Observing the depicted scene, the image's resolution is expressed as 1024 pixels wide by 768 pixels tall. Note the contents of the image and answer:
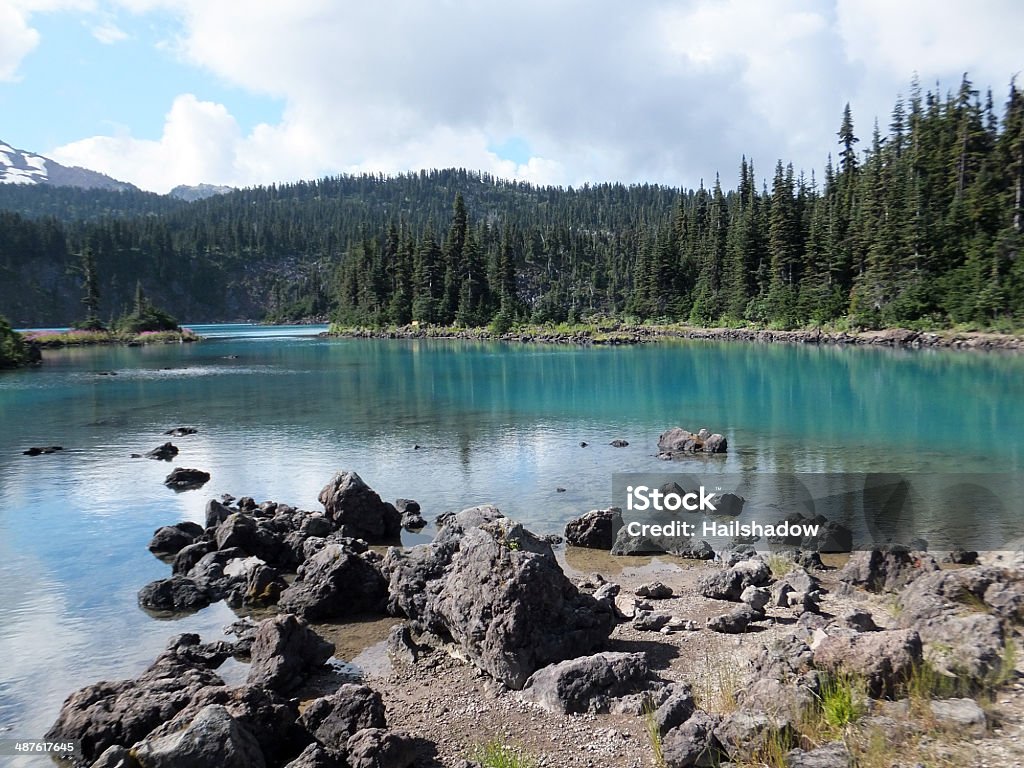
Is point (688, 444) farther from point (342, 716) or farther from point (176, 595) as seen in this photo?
point (342, 716)

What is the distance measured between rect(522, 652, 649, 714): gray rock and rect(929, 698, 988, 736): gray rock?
3308 millimetres

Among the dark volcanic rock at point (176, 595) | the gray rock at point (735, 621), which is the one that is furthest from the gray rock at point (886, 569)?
the dark volcanic rock at point (176, 595)

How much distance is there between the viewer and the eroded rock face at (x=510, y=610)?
32.6 feet

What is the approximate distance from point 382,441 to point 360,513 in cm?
1325

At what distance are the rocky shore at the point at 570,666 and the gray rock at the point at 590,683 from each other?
0.02 metres

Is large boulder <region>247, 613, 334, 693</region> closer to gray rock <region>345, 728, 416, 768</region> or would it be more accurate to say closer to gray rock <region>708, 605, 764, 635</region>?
gray rock <region>345, 728, 416, 768</region>

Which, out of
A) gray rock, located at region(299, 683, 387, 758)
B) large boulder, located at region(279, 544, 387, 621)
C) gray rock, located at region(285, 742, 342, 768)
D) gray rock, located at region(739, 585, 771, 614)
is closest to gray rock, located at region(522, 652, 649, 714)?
gray rock, located at region(299, 683, 387, 758)

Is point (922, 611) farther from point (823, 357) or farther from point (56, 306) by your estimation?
point (56, 306)

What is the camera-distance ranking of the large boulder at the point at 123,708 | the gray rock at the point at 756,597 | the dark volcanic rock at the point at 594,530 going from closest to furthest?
the large boulder at the point at 123,708 < the gray rock at the point at 756,597 < the dark volcanic rock at the point at 594,530

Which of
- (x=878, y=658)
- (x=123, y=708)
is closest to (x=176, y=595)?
(x=123, y=708)

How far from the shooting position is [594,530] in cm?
1727

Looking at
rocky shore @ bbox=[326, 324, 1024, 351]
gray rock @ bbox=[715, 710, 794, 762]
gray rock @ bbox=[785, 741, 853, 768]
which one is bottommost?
gray rock @ bbox=[715, 710, 794, 762]

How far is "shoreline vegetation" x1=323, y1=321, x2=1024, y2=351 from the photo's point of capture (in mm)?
66062

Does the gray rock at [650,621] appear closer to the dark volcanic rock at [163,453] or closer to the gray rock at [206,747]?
the gray rock at [206,747]
